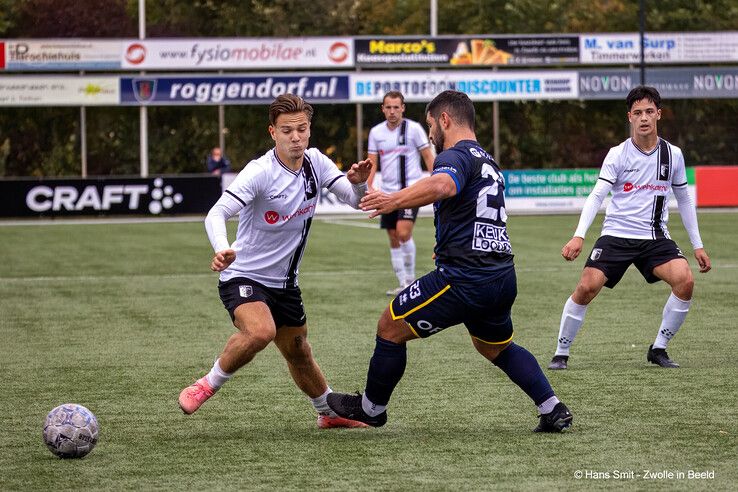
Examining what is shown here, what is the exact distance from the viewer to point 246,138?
4241 centimetres

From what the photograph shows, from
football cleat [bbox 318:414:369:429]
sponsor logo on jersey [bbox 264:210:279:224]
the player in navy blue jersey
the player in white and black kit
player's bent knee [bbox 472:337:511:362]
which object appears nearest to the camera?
the player in navy blue jersey

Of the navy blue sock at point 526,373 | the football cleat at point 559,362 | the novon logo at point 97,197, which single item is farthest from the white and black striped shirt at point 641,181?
the novon logo at point 97,197

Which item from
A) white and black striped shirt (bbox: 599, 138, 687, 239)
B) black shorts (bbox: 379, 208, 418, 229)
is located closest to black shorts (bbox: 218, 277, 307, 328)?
white and black striped shirt (bbox: 599, 138, 687, 239)

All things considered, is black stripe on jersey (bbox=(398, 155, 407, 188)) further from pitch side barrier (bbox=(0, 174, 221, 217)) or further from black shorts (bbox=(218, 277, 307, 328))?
pitch side barrier (bbox=(0, 174, 221, 217))

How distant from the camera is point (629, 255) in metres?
9.06

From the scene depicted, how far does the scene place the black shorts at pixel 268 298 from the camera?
7004mm

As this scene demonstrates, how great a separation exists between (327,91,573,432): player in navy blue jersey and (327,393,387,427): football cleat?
12 centimetres

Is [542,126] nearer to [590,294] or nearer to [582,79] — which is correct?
[582,79]

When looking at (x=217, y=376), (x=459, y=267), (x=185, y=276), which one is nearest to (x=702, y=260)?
(x=459, y=267)

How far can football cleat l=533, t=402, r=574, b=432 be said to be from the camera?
6.81m

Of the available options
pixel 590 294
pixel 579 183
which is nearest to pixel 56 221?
pixel 579 183

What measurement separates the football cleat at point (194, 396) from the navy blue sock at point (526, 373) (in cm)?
163

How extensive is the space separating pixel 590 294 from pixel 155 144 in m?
34.6

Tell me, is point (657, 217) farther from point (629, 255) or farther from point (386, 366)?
point (386, 366)
